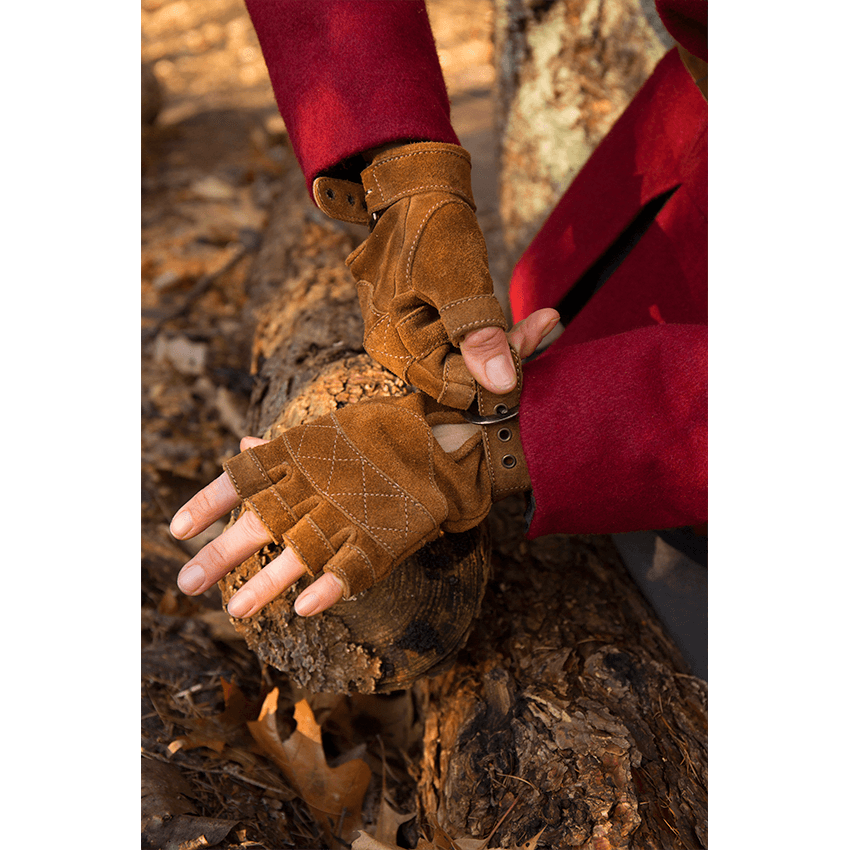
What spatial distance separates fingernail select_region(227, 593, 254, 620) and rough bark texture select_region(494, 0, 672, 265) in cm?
218

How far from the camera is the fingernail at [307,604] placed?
108 cm

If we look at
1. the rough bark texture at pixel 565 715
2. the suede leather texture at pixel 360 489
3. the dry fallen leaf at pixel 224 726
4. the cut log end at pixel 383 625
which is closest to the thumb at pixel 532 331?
the suede leather texture at pixel 360 489

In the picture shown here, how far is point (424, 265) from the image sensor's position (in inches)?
51.9

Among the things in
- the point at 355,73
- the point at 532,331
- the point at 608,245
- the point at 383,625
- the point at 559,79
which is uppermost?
the point at 355,73

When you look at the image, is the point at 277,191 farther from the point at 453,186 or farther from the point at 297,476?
the point at 297,476

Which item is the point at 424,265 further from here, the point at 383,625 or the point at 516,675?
the point at 516,675

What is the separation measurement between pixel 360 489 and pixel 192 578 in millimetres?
336

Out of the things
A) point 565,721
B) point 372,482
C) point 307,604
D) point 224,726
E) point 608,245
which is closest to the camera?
point 307,604

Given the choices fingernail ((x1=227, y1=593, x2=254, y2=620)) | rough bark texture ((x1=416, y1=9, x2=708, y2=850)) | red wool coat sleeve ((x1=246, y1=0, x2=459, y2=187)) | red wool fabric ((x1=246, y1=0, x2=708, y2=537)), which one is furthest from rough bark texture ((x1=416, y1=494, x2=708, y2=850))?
red wool coat sleeve ((x1=246, y1=0, x2=459, y2=187))

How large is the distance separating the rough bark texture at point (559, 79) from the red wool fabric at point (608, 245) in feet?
2.38

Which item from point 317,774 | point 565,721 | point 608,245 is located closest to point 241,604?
point 317,774

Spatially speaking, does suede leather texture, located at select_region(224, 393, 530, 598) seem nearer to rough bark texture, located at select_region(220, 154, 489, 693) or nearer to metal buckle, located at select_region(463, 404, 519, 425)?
metal buckle, located at select_region(463, 404, 519, 425)

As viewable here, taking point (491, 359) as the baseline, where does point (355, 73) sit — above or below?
above
